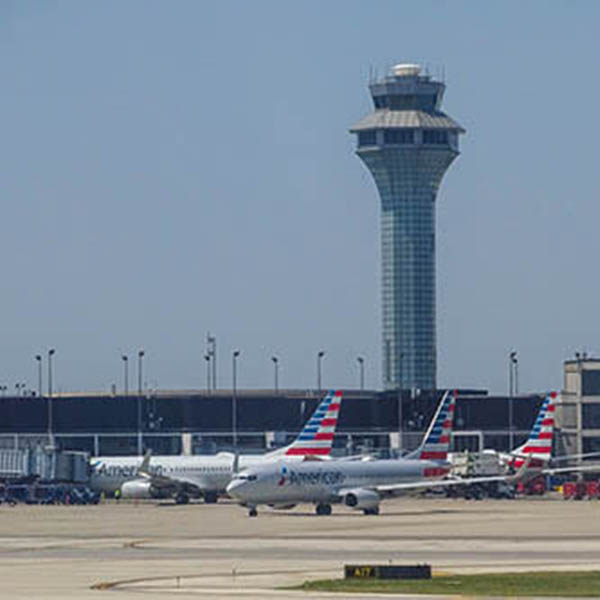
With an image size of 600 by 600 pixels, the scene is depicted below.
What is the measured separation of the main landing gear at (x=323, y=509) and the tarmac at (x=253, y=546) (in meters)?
1.85

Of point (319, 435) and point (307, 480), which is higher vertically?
point (319, 435)

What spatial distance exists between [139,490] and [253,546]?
74.2 meters

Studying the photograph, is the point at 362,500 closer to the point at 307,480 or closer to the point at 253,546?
the point at 307,480

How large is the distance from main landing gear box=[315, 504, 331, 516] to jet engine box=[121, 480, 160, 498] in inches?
1216


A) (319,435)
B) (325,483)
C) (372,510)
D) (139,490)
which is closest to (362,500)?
(372,510)

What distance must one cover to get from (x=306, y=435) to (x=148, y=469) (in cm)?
1517

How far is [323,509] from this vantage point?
145875 millimetres

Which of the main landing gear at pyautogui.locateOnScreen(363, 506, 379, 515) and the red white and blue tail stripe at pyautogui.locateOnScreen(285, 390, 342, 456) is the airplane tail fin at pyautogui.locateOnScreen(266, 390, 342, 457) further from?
the main landing gear at pyautogui.locateOnScreen(363, 506, 379, 515)

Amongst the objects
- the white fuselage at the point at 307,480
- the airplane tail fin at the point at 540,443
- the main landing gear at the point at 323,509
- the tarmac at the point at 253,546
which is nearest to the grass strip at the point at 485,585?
the tarmac at the point at 253,546

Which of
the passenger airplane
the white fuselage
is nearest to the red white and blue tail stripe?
the passenger airplane

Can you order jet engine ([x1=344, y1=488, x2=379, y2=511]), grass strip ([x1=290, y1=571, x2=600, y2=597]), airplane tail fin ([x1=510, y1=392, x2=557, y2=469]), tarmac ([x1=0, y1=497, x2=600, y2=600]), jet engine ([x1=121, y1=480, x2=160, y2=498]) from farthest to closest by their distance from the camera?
airplane tail fin ([x1=510, y1=392, x2=557, y2=469]) < jet engine ([x1=121, y1=480, x2=160, y2=498]) < jet engine ([x1=344, y1=488, x2=379, y2=511]) < tarmac ([x1=0, y1=497, x2=600, y2=600]) < grass strip ([x1=290, y1=571, x2=600, y2=597])

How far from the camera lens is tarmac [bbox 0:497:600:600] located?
7331 centimetres

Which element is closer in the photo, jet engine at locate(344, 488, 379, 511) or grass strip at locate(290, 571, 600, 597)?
grass strip at locate(290, 571, 600, 597)

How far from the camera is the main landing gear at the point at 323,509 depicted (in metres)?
146
